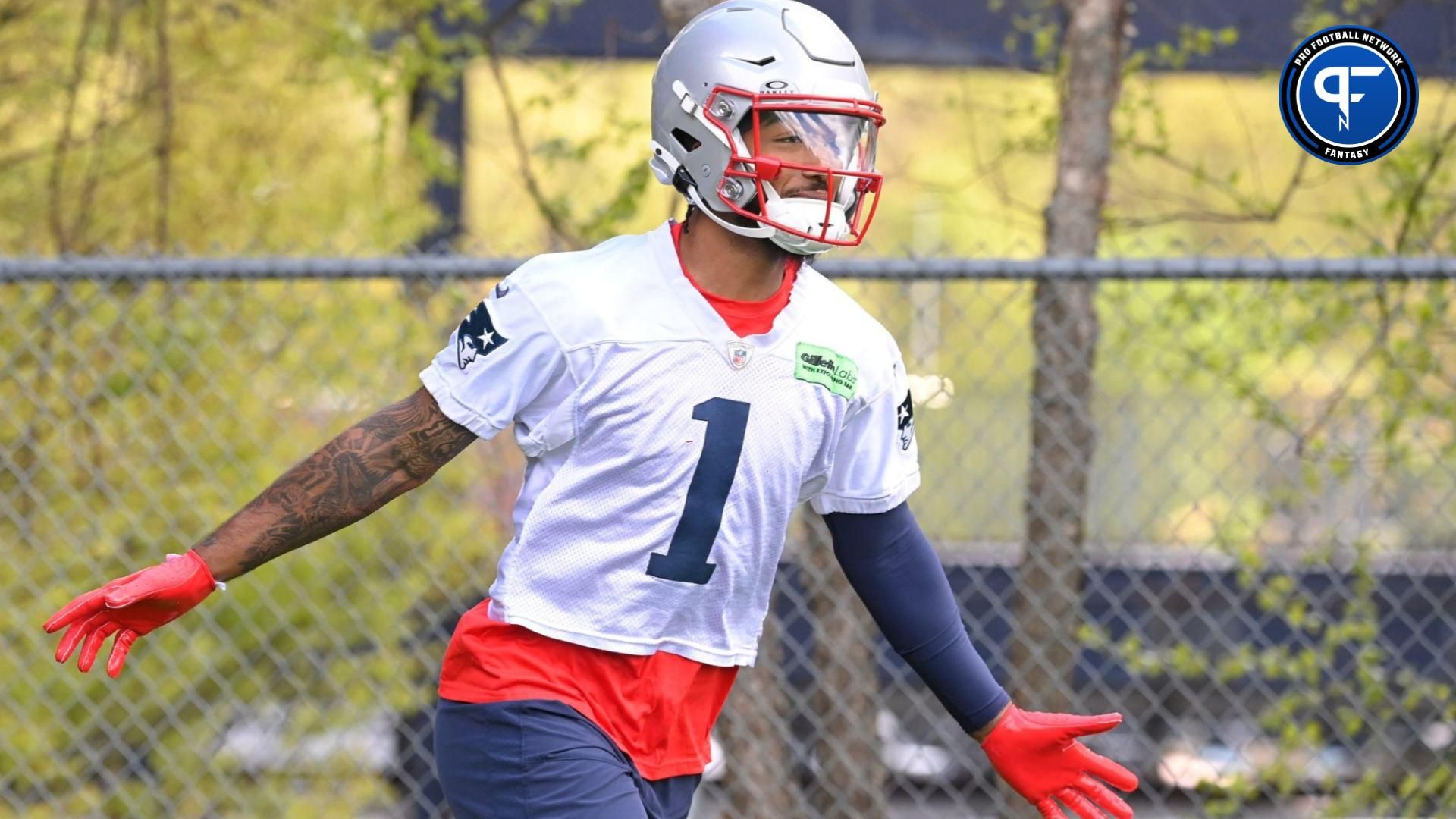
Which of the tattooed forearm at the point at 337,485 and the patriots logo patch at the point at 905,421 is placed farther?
the patriots logo patch at the point at 905,421

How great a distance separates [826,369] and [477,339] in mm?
575

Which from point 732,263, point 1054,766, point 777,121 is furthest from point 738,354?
point 1054,766

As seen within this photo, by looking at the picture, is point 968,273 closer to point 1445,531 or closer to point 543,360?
point 543,360

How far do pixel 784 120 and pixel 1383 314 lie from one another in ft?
7.94

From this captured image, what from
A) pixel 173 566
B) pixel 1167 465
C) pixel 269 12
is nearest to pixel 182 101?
pixel 269 12

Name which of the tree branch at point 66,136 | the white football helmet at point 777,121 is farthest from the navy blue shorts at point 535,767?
the tree branch at point 66,136

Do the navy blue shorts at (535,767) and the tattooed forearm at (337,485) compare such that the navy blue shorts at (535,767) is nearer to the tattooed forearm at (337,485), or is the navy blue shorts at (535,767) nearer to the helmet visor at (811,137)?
the tattooed forearm at (337,485)

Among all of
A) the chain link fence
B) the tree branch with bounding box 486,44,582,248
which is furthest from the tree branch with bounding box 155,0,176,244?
the tree branch with bounding box 486,44,582,248

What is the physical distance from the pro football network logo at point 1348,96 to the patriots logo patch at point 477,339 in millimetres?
2884

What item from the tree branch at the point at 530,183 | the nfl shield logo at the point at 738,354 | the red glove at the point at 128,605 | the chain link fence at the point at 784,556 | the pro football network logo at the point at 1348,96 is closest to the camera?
the red glove at the point at 128,605

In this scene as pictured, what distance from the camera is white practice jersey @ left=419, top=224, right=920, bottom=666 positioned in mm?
2457

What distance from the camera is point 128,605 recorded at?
2.41 m

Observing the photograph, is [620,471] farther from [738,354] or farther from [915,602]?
[915,602]

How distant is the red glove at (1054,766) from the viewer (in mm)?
2695
